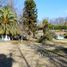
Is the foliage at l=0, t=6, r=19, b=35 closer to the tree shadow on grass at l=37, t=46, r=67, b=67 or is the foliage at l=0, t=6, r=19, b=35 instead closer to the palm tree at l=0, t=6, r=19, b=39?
the palm tree at l=0, t=6, r=19, b=39

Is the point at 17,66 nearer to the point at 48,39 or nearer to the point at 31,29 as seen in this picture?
the point at 48,39

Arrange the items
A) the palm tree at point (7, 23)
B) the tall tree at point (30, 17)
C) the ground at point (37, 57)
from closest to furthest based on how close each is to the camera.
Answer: the ground at point (37, 57)
the palm tree at point (7, 23)
the tall tree at point (30, 17)

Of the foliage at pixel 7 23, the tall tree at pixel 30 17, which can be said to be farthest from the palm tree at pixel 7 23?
the tall tree at pixel 30 17

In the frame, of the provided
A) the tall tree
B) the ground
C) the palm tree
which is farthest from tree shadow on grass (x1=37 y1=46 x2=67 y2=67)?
the tall tree

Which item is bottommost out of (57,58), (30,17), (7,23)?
(57,58)

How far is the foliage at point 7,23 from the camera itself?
40.2 metres

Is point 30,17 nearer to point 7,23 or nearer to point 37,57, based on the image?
point 7,23

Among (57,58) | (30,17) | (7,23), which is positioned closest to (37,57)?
(57,58)

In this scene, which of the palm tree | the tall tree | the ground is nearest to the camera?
the ground

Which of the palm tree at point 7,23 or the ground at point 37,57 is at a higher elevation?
the palm tree at point 7,23

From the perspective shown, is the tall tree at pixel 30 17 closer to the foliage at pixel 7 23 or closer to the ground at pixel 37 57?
the foliage at pixel 7 23

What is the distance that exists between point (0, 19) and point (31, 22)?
7.03 meters

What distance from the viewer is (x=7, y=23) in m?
40.9

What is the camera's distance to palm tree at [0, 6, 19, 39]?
40.2 meters
